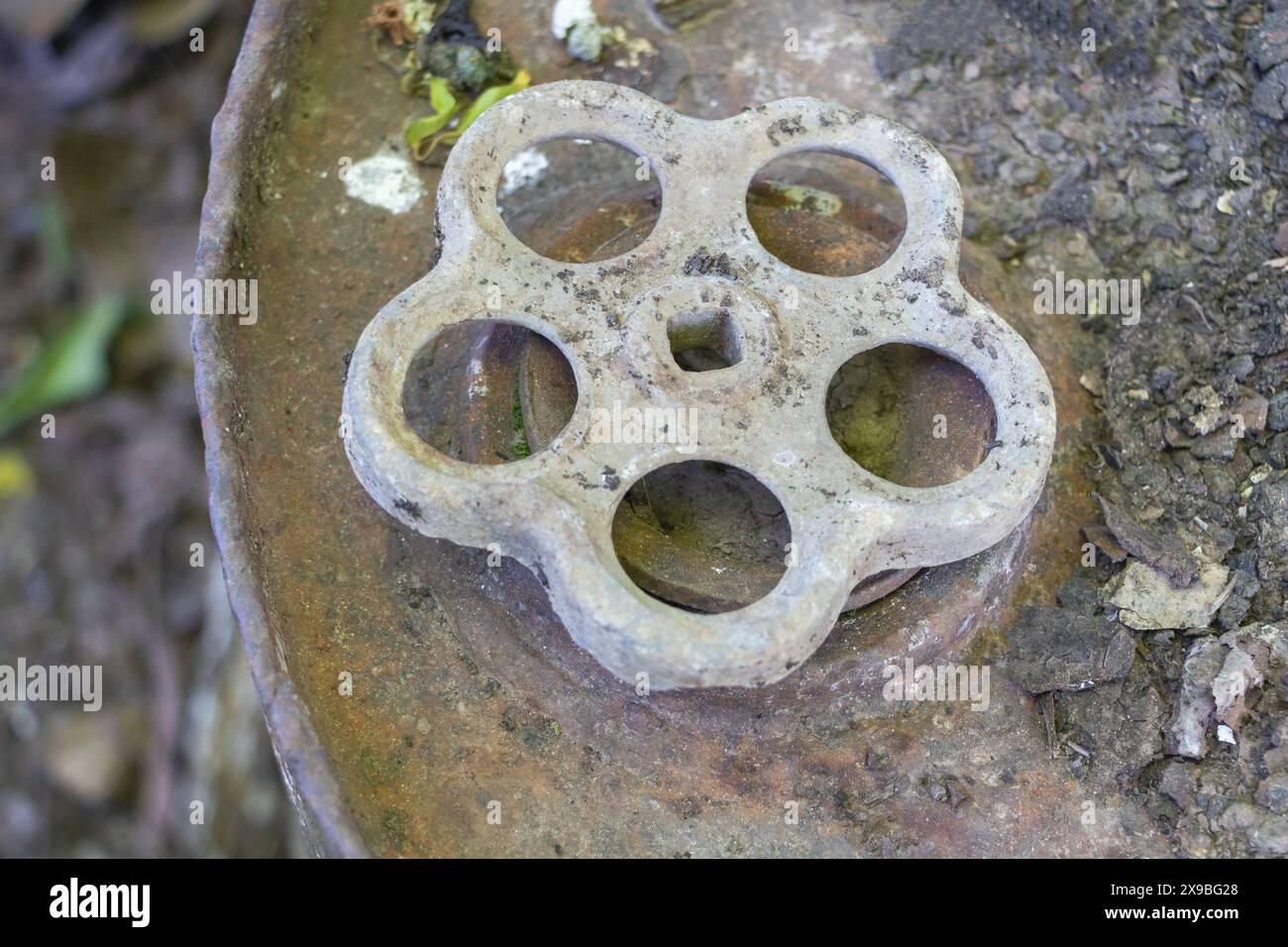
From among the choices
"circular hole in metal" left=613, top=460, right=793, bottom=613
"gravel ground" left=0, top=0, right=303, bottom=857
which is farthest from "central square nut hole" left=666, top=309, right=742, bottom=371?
"gravel ground" left=0, top=0, right=303, bottom=857

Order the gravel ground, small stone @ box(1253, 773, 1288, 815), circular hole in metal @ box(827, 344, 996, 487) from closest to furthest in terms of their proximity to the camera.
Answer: small stone @ box(1253, 773, 1288, 815) < circular hole in metal @ box(827, 344, 996, 487) < the gravel ground

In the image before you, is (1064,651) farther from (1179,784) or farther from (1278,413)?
(1278,413)

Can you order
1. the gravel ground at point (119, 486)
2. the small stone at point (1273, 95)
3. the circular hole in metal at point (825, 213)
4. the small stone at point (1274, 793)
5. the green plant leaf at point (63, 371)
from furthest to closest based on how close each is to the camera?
the green plant leaf at point (63, 371) → the gravel ground at point (119, 486) → the small stone at point (1273, 95) → the circular hole in metal at point (825, 213) → the small stone at point (1274, 793)

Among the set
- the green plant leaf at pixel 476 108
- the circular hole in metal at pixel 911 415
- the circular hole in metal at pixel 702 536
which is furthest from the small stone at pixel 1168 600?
the green plant leaf at pixel 476 108

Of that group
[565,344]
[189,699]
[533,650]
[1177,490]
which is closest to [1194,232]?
[1177,490]

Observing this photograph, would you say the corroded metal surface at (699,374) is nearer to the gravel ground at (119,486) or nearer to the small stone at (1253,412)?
the small stone at (1253,412)

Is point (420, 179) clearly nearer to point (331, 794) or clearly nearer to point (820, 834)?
point (331, 794)

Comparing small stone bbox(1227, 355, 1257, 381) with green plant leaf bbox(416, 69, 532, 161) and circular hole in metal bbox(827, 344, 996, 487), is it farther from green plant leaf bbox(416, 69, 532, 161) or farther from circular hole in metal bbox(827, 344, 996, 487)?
green plant leaf bbox(416, 69, 532, 161)
